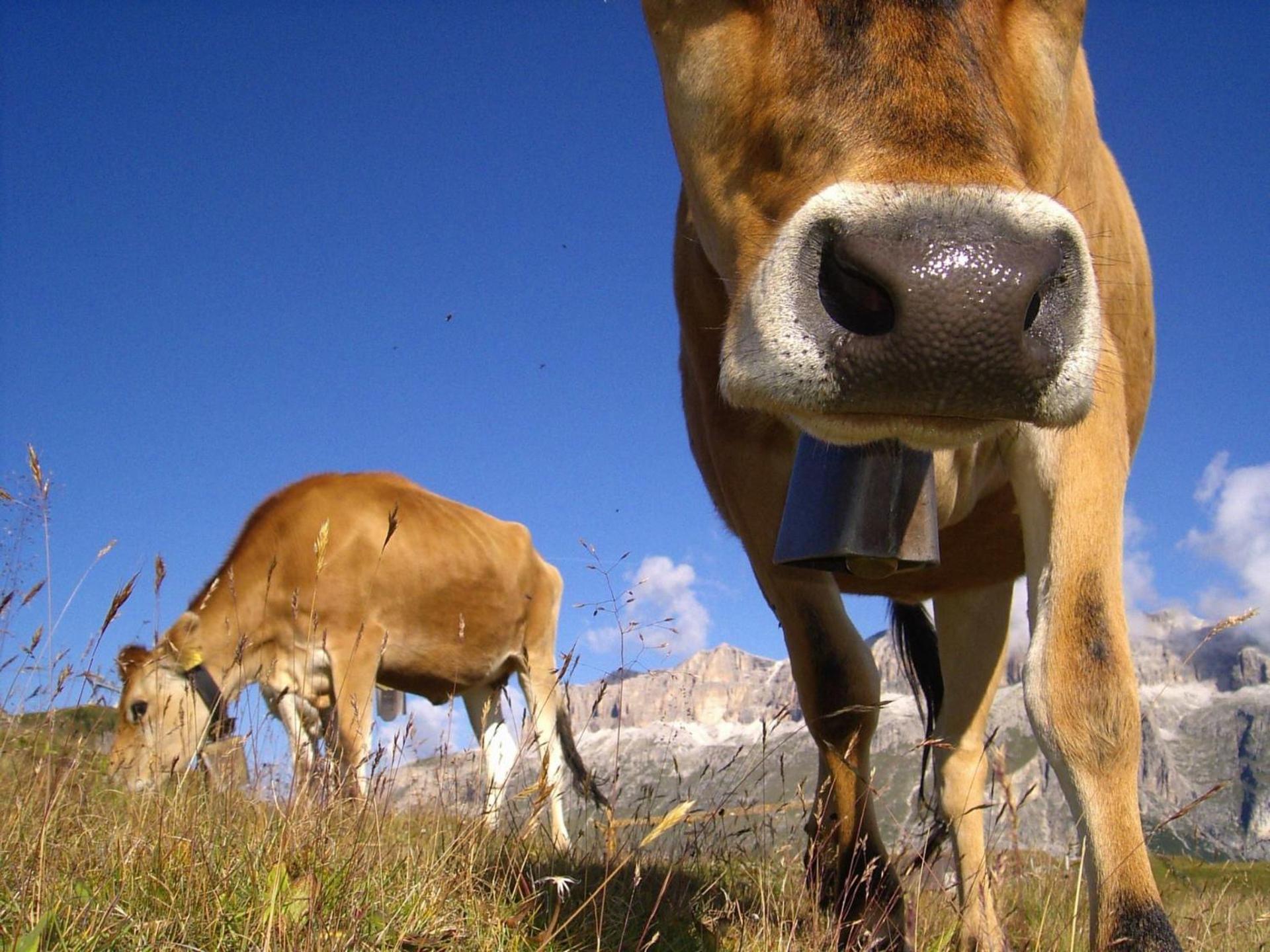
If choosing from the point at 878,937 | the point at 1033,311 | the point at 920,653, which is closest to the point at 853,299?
the point at 1033,311

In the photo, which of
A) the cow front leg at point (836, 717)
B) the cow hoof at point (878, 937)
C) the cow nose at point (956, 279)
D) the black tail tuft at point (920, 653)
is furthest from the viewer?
the black tail tuft at point (920, 653)

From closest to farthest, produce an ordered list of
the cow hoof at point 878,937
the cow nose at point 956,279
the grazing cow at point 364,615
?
the cow nose at point 956,279
the cow hoof at point 878,937
the grazing cow at point 364,615

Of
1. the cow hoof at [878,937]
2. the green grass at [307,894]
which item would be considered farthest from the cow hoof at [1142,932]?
the cow hoof at [878,937]

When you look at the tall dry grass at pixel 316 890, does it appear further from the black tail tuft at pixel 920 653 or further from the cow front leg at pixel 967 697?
the black tail tuft at pixel 920 653

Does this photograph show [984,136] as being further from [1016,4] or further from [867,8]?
[1016,4]

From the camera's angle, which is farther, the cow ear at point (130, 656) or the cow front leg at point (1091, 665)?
the cow ear at point (130, 656)

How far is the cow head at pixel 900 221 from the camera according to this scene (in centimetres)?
179

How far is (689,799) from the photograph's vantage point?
2.34m

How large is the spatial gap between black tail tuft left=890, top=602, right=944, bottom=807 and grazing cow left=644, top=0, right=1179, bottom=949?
3.81 feet

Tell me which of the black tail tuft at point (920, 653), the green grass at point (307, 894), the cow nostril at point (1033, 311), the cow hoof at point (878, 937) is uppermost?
the cow nostril at point (1033, 311)

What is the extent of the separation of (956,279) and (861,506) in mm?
1081

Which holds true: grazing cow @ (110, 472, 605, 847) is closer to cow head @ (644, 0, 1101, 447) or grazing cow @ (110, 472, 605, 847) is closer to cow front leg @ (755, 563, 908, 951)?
cow front leg @ (755, 563, 908, 951)

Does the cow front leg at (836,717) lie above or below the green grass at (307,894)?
above

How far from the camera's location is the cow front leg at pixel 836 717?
3131mm
